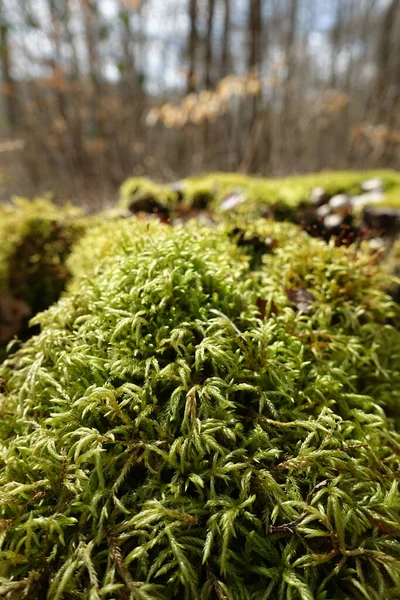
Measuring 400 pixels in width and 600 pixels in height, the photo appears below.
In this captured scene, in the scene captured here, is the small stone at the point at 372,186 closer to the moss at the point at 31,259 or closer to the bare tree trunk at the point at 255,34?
the moss at the point at 31,259

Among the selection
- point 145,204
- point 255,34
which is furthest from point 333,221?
point 255,34

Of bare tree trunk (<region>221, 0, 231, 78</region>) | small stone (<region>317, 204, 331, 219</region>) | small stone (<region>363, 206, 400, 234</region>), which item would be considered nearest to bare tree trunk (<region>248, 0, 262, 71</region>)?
bare tree trunk (<region>221, 0, 231, 78</region>)

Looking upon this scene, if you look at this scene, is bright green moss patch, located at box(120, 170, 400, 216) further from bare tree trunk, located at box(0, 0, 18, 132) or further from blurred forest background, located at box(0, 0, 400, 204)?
bare tree trunk, located at box(0, 0, 18, 132)

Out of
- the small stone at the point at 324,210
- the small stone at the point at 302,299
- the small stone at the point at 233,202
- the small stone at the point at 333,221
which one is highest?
the small stone at the point at 233,202

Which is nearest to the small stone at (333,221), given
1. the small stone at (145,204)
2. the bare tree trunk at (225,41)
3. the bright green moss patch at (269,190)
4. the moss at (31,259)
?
the bright green moss patch at (269,190)

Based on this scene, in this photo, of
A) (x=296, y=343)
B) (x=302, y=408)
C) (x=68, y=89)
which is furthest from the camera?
(x=68, y=89)

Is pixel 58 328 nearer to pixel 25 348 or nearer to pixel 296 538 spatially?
pixel 25 348

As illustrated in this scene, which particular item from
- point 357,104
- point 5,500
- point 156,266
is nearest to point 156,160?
point 156,266
